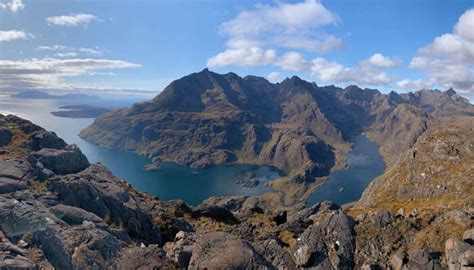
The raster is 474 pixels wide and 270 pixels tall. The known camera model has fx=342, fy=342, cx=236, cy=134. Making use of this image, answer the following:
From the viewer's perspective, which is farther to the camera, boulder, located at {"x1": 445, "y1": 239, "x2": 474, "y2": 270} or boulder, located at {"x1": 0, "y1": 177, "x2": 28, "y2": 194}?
boulder, located at {"x1": 0, "y1": 177, "x2": 28, "y2": 194}

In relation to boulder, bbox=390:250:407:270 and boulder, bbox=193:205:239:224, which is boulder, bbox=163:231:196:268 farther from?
boulder, bbox=193:205:239:224

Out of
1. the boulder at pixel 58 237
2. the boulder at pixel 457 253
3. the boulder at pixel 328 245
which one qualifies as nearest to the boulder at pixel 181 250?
the boulder at pixel 58 237

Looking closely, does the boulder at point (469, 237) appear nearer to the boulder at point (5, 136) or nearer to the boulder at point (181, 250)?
the boulder at point (181, 250)

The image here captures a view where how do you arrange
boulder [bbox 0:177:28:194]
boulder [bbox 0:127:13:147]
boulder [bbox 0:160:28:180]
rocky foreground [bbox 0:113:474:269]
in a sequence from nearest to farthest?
1. rocky foreground [bbox 0:113:474:269]
2. boulder [bbox 0:177:28:194]
3. boulder [bbox 0:160:28:180]
4. boulder [bbox 0:127:13:147]

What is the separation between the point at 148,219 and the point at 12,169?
16931mm

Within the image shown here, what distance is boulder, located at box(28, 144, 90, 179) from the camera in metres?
47.2

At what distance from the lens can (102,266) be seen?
24.7 meters

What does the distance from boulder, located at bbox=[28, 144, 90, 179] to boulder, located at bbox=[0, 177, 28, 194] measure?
6.92 metres

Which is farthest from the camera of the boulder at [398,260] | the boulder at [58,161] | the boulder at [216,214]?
the boulder at [216,214]

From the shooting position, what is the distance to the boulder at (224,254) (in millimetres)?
A: 27047

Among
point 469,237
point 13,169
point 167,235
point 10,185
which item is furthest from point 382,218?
point 13,169

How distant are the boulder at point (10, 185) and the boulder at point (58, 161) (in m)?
6.92

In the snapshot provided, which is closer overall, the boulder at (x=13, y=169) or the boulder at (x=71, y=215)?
the boulder at (x=71, y=215)

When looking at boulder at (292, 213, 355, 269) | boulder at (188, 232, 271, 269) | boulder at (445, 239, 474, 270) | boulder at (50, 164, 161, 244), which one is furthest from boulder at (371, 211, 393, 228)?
boulder at (50, 164, 161, 244)
